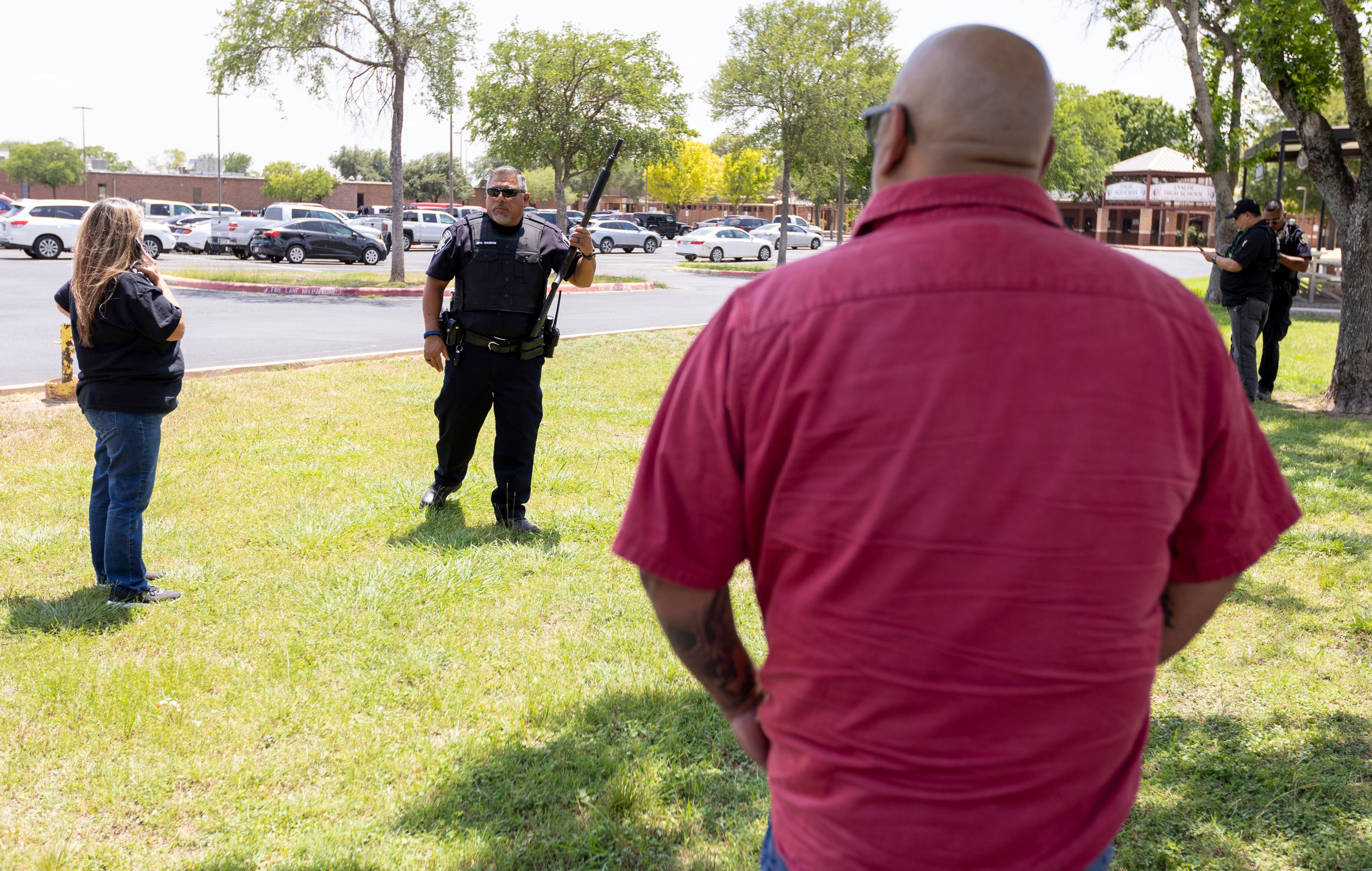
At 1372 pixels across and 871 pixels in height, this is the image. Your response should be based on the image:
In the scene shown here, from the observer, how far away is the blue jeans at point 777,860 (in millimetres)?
1509

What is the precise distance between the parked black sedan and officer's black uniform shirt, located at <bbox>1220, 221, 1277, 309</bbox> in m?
26.9

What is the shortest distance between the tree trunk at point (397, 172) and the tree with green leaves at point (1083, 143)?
47.4 meters

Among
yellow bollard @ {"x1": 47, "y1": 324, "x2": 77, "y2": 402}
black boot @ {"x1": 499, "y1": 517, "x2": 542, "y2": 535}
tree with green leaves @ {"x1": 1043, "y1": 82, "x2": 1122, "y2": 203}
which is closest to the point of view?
black boot @ {"x1": 499, "y1": 517, "x2": 542, "y2": 535}

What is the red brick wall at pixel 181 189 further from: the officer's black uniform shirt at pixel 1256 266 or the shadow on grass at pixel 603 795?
the shadow on grass at pixel 603 795

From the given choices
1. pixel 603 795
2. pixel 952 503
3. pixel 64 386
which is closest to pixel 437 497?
pixel 603 795

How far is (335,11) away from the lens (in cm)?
2064

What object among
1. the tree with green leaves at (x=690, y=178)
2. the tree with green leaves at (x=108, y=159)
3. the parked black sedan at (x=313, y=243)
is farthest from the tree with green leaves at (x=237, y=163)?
the parked black sedan at (x=313, y=243)

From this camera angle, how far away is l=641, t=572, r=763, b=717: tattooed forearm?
1587 millimetres

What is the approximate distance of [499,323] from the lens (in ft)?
19.2

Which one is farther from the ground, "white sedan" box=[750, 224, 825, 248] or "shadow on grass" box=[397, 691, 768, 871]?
"white sedan" box=[750, 224, 825, 248]

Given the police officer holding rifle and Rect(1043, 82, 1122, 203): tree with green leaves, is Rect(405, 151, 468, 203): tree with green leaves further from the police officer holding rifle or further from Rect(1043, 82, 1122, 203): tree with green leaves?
the police officer holding rifle

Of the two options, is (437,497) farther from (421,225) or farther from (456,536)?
(421,225)

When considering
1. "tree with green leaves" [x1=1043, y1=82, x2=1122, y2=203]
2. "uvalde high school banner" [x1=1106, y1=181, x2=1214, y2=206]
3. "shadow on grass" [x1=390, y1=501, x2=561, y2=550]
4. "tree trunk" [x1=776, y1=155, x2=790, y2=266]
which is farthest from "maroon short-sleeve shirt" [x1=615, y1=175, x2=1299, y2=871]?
"uvalde high school banner" [x1=1106, y1=181, x2=1214, y2=206]

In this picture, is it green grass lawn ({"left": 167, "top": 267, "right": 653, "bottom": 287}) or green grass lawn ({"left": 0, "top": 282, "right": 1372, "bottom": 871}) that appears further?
green grass lawn ({"left": 167, "top": 267, "right": 653, "bottom": 287})
